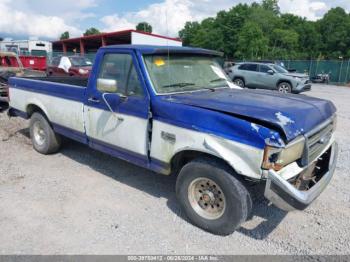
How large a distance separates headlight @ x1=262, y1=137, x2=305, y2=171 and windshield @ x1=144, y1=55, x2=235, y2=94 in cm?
156


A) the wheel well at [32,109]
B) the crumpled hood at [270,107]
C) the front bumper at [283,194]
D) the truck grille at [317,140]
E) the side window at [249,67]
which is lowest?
the front bumper at [283,194]

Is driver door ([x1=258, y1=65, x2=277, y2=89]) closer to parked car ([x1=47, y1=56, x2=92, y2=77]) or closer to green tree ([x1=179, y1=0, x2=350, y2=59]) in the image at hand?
parked car ([x1=47, y1=56, x2=92, y2=77])

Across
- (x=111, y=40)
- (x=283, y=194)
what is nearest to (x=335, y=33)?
(x=111, y=40)

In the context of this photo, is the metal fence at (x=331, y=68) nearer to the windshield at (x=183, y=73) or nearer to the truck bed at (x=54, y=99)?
the truck bed at (x=54, y=99)

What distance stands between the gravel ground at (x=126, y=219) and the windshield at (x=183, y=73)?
152 centimetres

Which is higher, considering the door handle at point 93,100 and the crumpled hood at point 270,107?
the crumpled hood at point 270,107

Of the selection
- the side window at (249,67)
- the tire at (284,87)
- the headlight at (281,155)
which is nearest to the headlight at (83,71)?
the side window at (249,67)

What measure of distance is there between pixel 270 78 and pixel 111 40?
27.6 meters

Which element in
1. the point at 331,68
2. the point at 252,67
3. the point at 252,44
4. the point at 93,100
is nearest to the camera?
the point at 93,100

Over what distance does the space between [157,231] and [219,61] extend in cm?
283

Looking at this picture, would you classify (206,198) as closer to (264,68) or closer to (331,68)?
(264,68)

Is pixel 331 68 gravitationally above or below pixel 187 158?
above

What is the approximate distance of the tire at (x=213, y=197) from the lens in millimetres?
3312

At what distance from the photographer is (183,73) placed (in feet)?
14.3
